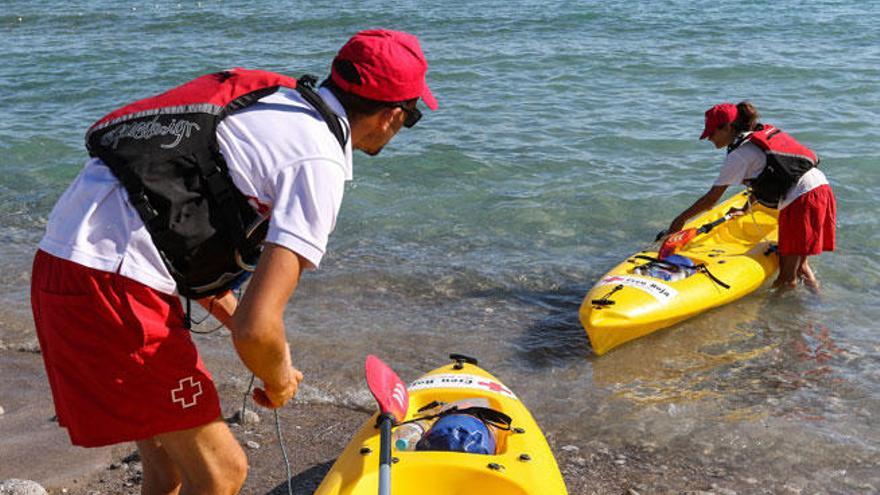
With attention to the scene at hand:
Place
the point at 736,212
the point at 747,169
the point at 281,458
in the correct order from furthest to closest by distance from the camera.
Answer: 1. the point at 736,212
2. the point at 747,169
3. the point at 281,458

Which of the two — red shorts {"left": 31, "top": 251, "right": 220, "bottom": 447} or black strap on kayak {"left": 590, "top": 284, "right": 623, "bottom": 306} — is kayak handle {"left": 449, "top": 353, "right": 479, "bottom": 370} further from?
red shorts {"left": 31, "top": 251, "right": 220, "bottom": 447}

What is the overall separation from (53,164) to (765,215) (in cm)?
621

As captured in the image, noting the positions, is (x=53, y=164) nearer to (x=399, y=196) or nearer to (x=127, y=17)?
(x=399, y=196)

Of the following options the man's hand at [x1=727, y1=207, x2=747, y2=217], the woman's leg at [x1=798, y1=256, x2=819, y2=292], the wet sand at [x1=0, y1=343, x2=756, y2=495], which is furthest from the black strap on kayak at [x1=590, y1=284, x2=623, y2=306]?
the man's hand at [x1=727, y1=207, x2=747, y2=217]

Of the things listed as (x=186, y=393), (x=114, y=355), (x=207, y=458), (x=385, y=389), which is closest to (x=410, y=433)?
(x=385, y=389)

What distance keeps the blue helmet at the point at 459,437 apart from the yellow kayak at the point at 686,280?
1855 millimetres

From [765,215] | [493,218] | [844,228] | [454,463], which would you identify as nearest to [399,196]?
[493,218]

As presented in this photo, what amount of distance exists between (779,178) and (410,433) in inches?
137

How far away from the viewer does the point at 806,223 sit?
5.98 metres

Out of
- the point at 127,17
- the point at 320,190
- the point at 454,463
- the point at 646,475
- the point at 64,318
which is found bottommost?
the point at 127,17

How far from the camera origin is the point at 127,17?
56.1 ft

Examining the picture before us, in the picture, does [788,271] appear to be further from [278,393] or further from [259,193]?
[259,193]

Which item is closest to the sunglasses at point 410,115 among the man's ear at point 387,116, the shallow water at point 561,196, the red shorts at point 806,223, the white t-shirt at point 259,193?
the man's ear at point 387,116

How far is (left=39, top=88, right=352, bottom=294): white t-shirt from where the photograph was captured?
6.54ft
